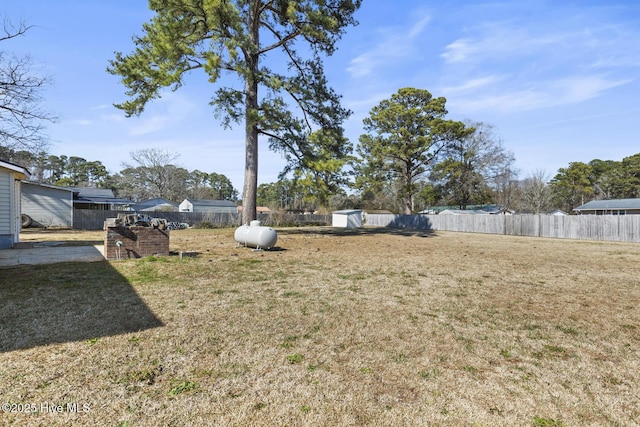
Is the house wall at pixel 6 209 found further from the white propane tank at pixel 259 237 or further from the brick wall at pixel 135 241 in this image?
the white propane tank at pixel 259 237

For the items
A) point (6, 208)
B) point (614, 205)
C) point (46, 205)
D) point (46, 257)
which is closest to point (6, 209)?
point (6, 208)

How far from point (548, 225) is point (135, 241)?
79.5ft

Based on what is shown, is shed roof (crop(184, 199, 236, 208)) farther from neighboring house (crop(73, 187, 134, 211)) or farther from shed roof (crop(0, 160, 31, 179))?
shed roof (crop(0, 160, 31, 179))

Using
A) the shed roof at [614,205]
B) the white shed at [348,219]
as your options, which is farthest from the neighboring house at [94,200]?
the shed roof at [614,205]

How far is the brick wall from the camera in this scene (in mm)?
8234

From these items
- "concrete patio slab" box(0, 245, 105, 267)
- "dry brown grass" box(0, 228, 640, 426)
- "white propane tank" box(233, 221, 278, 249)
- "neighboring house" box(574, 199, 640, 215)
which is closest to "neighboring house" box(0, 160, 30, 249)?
"concrete patio slab" box(0, 245, 105, 267)

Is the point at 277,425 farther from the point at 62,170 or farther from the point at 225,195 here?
the point at 225,195

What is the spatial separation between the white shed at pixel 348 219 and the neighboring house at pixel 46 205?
953 inches

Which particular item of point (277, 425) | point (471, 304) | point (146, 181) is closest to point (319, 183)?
point (471, 304)

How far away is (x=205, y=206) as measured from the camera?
4575cm

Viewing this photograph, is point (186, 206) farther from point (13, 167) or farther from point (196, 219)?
point (13, 167)

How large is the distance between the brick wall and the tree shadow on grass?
5.04 feet

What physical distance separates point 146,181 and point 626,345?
55421 millimetres

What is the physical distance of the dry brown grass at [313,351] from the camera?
7.71ft
